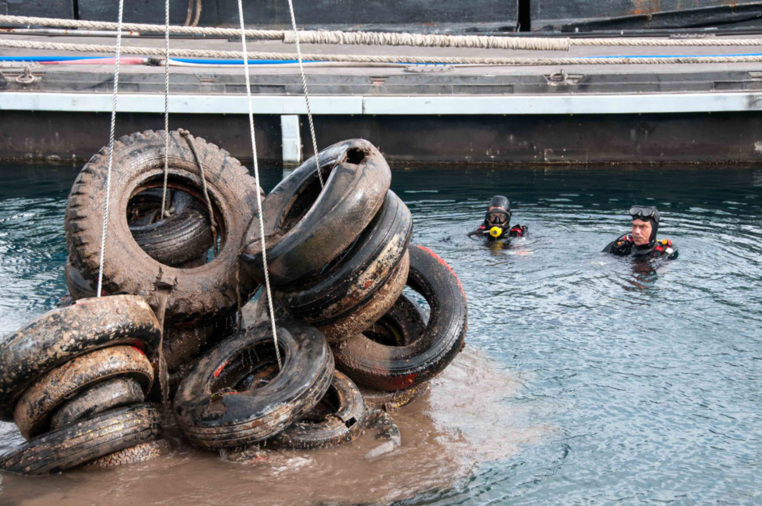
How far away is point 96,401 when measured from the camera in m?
5.35

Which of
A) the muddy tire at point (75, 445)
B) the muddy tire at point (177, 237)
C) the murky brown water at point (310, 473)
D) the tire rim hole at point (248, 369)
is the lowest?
the murky brown water at point (310, 473)

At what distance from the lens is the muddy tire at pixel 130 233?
6066 mm

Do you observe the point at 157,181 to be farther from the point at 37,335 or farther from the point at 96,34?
the point at 96,34

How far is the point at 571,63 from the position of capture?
18.1 m

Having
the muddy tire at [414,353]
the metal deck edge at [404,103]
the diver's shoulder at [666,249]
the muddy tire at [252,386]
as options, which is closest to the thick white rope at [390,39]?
the muddy tire at [414,353]

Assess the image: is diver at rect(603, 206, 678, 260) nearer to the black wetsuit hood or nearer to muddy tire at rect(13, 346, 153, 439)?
the black wetsuit hood

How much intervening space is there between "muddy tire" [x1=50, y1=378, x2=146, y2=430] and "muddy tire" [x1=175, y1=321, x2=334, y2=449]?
37 centimetres


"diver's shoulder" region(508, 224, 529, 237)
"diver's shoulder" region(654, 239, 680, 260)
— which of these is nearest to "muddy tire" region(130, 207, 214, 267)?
"diver's shoulder" region(508, 224, 529, 237)

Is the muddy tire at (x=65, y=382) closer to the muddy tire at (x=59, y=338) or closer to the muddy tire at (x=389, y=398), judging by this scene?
the muddy tire at (x=59, y=338)

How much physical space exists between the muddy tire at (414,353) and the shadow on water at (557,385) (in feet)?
1.10

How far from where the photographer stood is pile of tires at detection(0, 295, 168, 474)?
5043mm

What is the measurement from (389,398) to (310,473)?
1.42 meters

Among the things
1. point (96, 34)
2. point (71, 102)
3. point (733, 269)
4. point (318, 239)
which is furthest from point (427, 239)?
point (96, 34)

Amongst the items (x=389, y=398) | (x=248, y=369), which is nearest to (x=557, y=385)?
(x=389, y=398)
